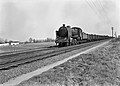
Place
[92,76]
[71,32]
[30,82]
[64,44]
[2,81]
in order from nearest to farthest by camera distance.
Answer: [30,82] → [2,81] → [92,76] → [64,44] → [71,32]

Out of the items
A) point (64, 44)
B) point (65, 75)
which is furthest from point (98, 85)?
point (64, 44)

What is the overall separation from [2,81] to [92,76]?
392 cm

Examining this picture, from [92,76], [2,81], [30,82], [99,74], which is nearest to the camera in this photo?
[30,82]

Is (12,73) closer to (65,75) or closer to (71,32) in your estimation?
(65,75)

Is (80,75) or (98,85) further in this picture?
(80,75)

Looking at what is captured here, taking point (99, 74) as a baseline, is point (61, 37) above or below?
above

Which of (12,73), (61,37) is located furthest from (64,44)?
(12,73)

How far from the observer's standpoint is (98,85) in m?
7.52

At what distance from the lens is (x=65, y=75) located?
839 centimetres

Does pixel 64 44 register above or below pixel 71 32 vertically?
below

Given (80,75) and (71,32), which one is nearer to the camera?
(80,75)

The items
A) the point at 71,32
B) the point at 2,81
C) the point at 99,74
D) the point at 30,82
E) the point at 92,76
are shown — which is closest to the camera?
the point at 30,82

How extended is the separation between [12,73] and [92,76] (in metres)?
3.96

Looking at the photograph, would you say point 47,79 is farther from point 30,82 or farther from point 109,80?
point 109,80
